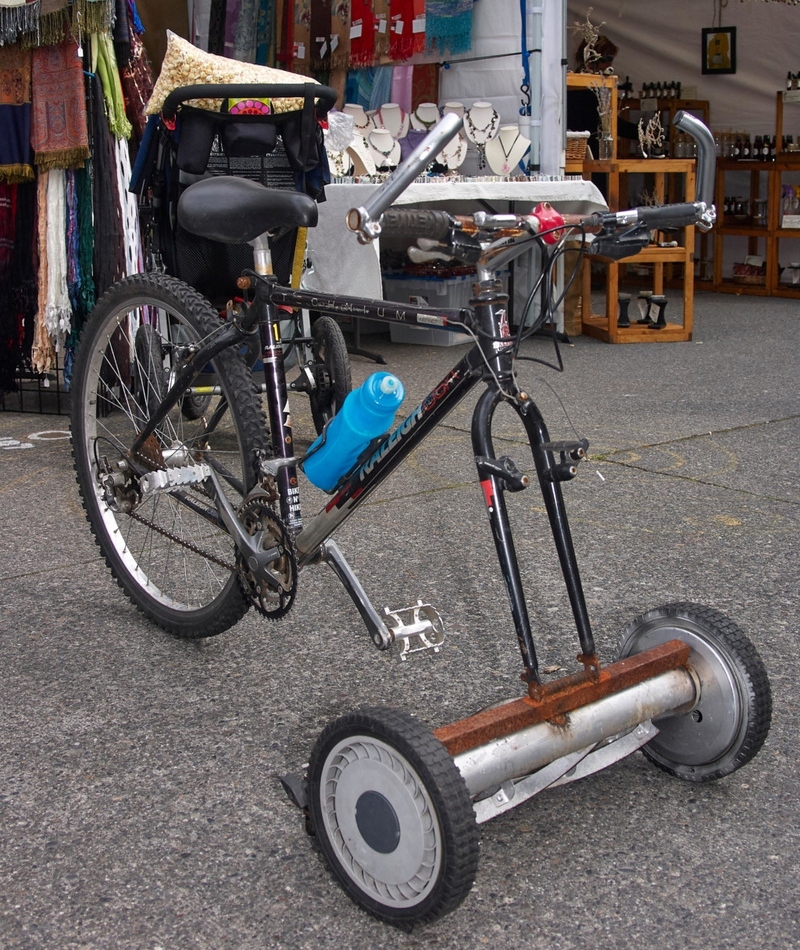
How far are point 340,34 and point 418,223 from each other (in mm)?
6696

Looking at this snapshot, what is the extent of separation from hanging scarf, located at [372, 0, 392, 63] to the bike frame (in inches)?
231

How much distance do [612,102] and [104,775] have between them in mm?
6276

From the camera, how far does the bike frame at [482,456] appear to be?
186 centimetres

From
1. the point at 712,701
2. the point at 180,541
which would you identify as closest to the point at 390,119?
the point at 180,541

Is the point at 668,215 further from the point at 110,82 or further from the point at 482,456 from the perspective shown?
the point at 110,82

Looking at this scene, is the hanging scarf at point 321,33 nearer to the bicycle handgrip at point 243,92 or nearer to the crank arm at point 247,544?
A: the bicycle handgrip at point 243,92

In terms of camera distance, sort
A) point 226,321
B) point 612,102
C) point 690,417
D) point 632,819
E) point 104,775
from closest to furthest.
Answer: point 632,819 < point 104,775 < point 226,321 < point 690,417 < point 612,102

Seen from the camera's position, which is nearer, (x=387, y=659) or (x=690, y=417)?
(x=387, y=659)

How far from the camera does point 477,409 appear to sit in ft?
6.27

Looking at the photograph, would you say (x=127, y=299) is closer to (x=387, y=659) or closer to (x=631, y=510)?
(x=387, y=659)

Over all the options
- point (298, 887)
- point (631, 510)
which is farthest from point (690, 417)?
point (298, 887)

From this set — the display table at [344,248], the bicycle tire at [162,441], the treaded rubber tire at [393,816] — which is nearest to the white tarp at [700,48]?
the display table at [344,248]

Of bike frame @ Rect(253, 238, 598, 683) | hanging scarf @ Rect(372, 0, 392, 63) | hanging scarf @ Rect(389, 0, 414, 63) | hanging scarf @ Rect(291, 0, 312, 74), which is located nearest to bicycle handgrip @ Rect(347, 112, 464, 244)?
bike frame @ Rect(253, 238, 598, 683)

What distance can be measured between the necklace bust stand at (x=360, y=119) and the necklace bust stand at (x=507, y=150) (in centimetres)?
79
